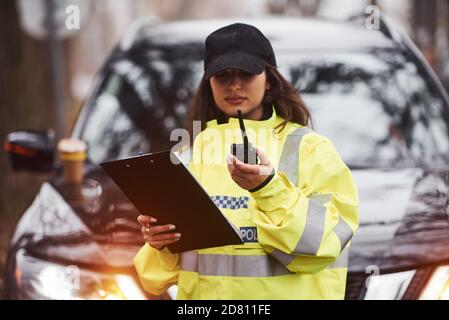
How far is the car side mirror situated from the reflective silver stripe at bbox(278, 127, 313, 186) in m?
2.02

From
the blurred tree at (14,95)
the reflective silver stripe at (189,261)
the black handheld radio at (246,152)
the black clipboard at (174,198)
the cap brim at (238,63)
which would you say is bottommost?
the blurred tree at (14,95)

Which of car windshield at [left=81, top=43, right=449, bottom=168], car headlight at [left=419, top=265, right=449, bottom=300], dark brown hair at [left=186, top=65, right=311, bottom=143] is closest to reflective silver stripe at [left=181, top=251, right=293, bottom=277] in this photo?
dark brown hair at [left=186, top=65, right=311, bottom=143]

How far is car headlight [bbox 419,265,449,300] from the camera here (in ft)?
9.25

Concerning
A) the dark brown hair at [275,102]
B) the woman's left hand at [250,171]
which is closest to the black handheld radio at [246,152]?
the woman's left hand at [250,171]

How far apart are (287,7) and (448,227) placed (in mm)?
22827

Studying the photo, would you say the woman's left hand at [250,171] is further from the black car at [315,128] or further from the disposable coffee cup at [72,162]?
the disposable coffee cup at [72,162]

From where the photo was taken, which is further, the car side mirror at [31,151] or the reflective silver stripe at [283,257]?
the car side mirror at [31,151]

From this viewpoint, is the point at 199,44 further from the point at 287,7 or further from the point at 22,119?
the point at 287,7

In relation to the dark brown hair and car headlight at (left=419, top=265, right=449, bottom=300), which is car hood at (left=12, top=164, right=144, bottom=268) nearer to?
the dark brown hair

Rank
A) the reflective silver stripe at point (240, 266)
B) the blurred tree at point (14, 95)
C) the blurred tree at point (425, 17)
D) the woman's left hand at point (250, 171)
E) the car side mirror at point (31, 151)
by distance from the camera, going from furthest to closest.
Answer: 1. the blurred tree at point (425, 17)
2. the blurred tree at point (14, 95)
3. the car side mirror at point (31, 151)
4. the reflective silver stripe at point (240, 266)
5. the woman's left hand at point (250, 171)

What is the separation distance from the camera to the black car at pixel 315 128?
9.65ft

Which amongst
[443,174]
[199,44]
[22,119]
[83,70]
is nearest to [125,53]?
[199,44]

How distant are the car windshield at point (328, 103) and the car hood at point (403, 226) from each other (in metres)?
0.46

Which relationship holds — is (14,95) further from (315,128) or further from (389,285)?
(389,285)
